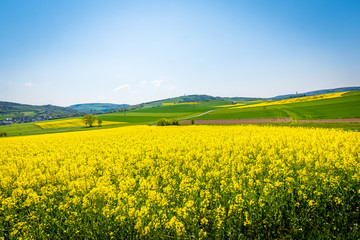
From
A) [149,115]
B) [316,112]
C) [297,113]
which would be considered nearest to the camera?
[316,112]

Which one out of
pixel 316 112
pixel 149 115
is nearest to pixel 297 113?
pixel 316 112

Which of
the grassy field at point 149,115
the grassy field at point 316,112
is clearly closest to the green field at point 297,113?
the grassy field at point 316,112

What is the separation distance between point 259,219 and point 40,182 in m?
9.17

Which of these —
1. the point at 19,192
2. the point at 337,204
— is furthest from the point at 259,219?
the point at 19,192

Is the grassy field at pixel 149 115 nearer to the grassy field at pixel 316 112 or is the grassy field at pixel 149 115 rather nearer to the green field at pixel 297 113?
the green field at pixel 297 113

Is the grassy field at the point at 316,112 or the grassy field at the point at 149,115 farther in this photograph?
the grassy field at the point at 149,115

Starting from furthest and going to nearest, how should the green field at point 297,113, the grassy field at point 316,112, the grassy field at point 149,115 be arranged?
the grassy field at point 149,115 → the grassy field at point 316,112 → the green field at point 297,113

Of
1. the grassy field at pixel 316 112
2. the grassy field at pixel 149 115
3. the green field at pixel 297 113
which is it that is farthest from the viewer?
the grassy field at pixel 149 115

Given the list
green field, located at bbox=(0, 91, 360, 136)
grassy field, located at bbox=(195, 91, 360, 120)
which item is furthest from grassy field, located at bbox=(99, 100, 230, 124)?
grassy field, located at bbox=(195, 91, 360, 120)

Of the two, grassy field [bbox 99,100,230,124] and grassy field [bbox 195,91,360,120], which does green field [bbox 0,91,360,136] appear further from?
grassy field [bbox 99,100,230,124]

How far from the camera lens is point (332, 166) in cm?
705

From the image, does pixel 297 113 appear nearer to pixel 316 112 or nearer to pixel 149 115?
pixel 316 112

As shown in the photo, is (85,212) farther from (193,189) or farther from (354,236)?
(354,236)

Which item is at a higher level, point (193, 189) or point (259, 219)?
point (193, 189)
